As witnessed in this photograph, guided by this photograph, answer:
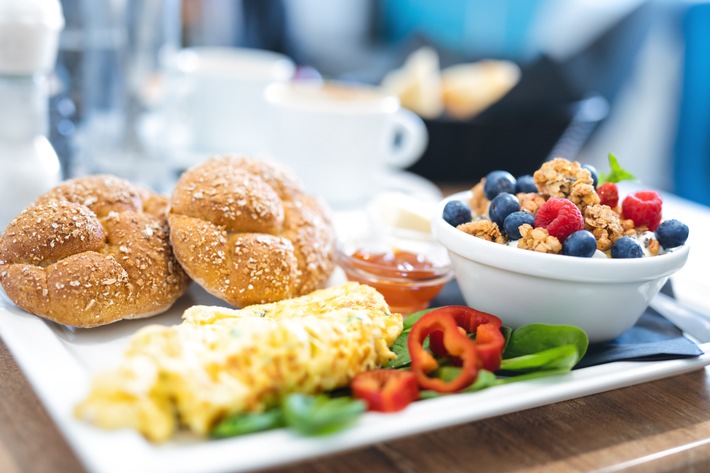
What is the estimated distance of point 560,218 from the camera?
1.64 metres

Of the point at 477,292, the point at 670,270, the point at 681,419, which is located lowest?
the point at 681,419

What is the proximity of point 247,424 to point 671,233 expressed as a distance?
1.08 metres

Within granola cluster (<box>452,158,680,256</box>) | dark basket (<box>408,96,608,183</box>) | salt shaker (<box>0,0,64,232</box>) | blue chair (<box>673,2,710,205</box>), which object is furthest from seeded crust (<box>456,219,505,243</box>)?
blue chair (<box>673,2,710,205</box>)

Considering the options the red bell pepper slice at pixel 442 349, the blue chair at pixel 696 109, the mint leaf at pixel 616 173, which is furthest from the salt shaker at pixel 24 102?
the blue chair at pixel 696 109

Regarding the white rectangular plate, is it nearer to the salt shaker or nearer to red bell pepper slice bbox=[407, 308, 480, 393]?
red bell pepper slice bbox=[407, 308, 480, 393]

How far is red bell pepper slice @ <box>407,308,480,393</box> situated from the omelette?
6cm

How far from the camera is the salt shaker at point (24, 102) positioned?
1.88 m

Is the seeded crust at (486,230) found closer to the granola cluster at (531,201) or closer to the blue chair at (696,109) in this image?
the granola cluster at (531,201)

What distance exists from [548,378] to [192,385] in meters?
0.72

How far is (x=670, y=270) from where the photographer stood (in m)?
1.68

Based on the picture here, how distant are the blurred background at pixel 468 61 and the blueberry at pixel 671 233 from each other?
1.49 metres

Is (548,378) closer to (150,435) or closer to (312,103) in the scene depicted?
(150,435)

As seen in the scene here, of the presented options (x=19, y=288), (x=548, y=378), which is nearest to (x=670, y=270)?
(x=548, y=378)

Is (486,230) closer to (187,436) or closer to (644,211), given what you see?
(644,211)
